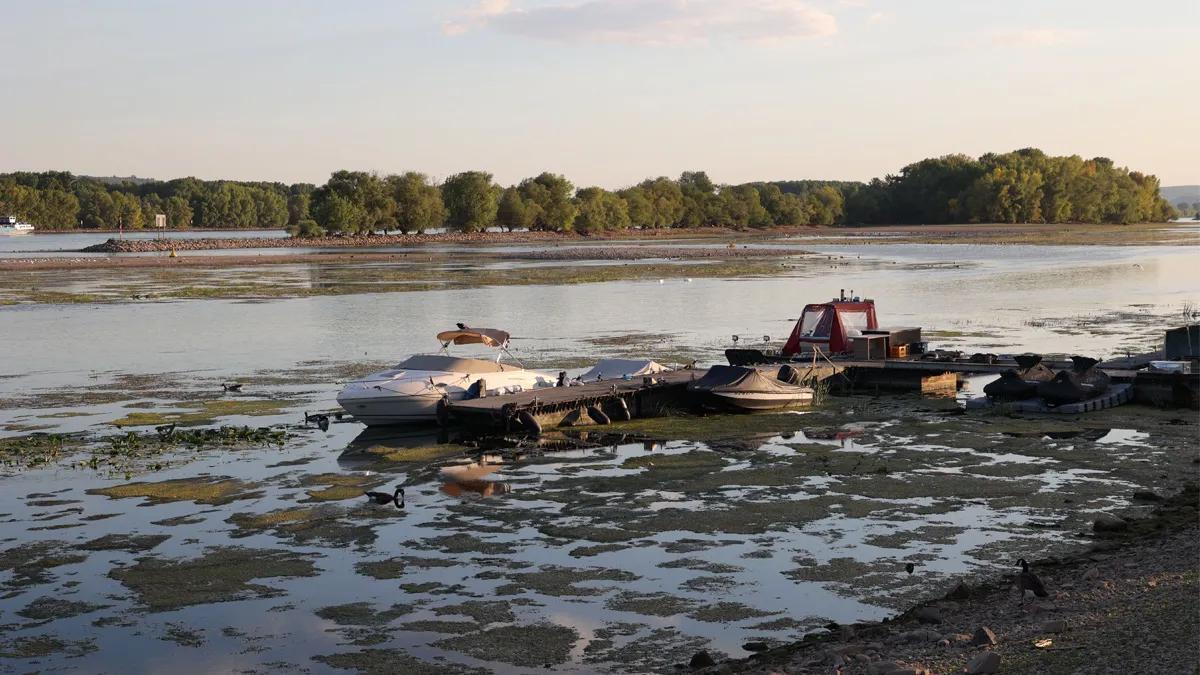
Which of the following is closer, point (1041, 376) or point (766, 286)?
point (1041, 376)

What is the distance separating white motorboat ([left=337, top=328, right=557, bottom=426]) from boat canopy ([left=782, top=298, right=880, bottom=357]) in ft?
28.7

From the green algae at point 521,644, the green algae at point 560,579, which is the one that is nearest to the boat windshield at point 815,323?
the green algae at point 560,579

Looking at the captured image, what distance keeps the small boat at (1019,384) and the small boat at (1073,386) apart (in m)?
0.27

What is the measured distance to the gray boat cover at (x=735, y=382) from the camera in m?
31.5

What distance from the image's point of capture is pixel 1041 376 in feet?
105

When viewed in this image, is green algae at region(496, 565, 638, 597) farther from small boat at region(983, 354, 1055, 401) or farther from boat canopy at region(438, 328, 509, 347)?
boat canopy at region(438, 328, 509, 347)

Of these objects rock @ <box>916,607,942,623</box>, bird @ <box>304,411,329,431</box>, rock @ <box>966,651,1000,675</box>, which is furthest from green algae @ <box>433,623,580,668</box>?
bird @ <box>304,411,329,431</box>

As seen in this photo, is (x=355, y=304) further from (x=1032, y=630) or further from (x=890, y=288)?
(x=1032, y=630)

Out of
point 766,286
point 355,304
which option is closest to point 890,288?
point 766,286

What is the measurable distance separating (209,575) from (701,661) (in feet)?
23.9

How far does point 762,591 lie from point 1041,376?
17807 mm

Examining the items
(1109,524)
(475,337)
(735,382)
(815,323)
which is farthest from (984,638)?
(815,323)

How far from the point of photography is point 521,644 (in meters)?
14.8

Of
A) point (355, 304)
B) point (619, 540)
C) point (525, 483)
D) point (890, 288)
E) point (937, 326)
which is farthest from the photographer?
point (890, 288)
